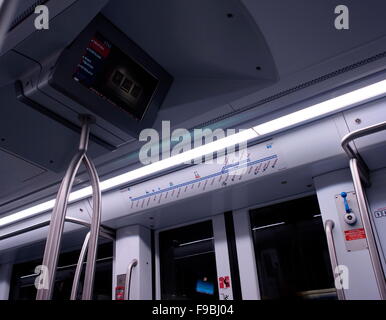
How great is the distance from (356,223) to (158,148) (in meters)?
1.43

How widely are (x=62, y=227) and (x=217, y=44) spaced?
0.93m

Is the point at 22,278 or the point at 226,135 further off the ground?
the point at 226,135

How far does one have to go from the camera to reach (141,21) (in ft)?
4.87

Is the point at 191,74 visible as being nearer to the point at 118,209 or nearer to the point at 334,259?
the point at 334,259

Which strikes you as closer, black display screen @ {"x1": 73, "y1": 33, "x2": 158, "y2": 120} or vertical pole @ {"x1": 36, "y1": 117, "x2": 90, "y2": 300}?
vertical pole @ {"x1": 36, "y1": 117, "x2": 90, "y2": 300}

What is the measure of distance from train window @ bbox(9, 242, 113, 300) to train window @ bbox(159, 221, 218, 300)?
0.61 meters

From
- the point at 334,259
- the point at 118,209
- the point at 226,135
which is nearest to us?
the point at 334,259

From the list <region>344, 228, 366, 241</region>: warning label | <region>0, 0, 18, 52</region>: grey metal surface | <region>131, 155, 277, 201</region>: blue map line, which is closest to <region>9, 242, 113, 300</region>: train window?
<region>131, 155, 277, 201</region>: blue map line

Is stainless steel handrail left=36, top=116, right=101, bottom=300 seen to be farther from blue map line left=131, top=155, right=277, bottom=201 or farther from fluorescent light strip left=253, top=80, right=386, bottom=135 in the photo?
blue map line left=131, top=155, right=277, bottom=201

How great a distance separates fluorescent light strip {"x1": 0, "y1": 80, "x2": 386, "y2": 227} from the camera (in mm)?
2180

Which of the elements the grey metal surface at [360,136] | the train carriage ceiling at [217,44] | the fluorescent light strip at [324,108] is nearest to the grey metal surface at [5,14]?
the train carriage ceiling at [217,44]

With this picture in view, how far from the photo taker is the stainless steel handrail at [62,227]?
46.1 inches

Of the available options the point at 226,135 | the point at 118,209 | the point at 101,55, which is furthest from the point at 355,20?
the point at 118,209

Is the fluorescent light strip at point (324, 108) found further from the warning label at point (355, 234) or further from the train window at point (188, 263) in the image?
the train window at point (188, 263)
